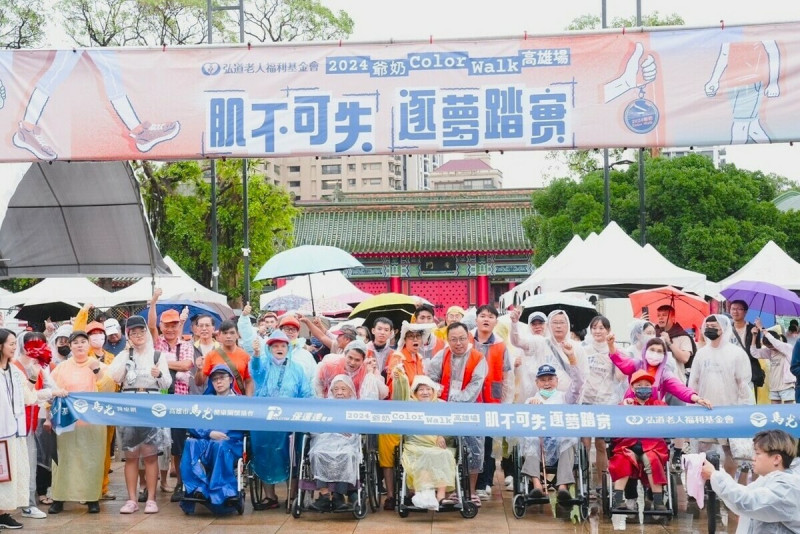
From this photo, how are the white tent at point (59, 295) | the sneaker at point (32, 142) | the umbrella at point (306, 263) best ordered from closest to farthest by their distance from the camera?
1. the sneaker at point (32, 142)
2. the umbrella at point (306, 263)
3. the white tent at point (59, 295)

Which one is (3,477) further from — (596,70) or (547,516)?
(596,70)

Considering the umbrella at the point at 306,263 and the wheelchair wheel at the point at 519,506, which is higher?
the umbrella at the point at 306,263

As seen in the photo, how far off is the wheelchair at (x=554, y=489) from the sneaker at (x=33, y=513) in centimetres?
425

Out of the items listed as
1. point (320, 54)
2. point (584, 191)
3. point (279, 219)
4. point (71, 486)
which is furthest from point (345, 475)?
point (584, 191)

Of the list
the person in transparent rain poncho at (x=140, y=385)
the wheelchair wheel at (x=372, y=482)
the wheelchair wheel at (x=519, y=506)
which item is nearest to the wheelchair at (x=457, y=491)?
the wheelchair wheel at (x=372, y=482)

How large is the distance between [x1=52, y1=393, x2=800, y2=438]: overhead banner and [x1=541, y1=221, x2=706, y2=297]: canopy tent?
673 centimetres

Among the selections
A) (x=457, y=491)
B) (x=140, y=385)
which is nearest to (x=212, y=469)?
(x=140, y=385)

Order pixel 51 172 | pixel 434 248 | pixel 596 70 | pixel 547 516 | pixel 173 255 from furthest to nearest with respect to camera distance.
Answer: pixel 434 248
pixel 173 255
pixel 51 172
pixel 596 70
pixel 547 516

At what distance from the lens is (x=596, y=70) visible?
9.52m

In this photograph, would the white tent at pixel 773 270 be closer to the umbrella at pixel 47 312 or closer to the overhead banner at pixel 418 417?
the overhead banner at pixel 418 417

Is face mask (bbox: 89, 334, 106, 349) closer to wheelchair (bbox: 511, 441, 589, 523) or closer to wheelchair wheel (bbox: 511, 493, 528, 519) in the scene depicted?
wheelchair (bbox: 511, 441, 589, 523)

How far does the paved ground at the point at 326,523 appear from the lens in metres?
8.00

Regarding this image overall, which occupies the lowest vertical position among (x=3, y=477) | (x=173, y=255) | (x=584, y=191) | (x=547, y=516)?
(x=547, y=516)

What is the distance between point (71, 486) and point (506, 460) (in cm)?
426
